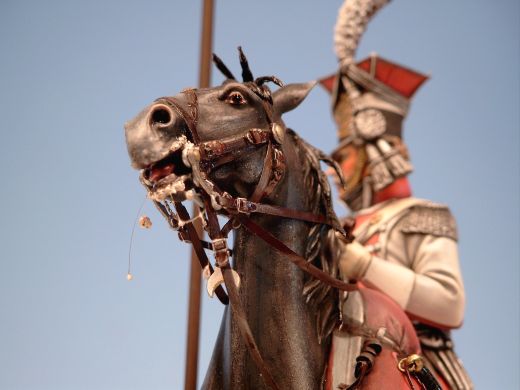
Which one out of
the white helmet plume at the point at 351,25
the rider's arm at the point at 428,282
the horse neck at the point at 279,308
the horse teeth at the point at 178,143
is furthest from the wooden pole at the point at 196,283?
the white helmet plume at the point at 351,25

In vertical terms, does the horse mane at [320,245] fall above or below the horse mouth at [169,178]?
below

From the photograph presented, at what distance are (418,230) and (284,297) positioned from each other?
4.25ft

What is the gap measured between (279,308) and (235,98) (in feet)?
2.01

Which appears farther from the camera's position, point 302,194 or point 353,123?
point 353,123

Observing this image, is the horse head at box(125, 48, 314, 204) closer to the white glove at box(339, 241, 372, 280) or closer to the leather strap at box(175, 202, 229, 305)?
the leather strap at box(175, 202, 229, 305)

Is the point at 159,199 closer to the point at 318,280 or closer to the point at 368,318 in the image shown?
the point at 318,280

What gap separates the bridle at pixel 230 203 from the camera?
167 cm

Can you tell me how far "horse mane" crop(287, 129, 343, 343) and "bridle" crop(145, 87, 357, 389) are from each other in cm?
6

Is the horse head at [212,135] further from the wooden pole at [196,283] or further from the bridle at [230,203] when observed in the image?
A: the wooden pole at [196,283]

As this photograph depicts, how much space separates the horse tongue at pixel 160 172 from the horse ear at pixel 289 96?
1.45ft

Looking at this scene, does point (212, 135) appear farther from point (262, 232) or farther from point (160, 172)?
point (262, 232)

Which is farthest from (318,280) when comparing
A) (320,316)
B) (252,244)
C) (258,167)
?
(258,167)

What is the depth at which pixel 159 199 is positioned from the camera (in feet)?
5.32

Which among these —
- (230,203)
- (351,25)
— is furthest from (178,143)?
(351,25)
